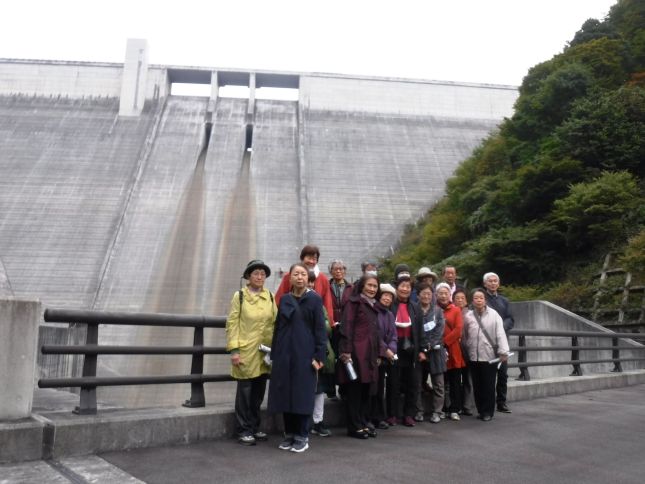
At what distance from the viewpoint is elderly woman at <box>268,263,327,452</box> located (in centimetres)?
439

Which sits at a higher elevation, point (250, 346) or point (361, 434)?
point (250, 346)

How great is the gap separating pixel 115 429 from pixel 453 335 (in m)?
3.50

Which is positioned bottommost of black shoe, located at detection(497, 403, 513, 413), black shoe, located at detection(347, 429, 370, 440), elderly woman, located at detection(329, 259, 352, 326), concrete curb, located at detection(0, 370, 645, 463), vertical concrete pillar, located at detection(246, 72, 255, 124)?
black shoe, located at detection(497, 403, 513, 413)

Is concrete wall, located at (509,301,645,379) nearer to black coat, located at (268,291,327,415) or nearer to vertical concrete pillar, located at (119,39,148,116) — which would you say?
black coat, located at (268,291,327,415)

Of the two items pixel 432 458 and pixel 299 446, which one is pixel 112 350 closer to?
pixel 299 446

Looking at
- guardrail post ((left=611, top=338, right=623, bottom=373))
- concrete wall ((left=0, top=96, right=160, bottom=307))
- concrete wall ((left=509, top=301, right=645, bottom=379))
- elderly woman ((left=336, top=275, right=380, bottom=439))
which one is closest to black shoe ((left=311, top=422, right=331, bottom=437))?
elderly woman ((left=336, top=275, right=380, bottom=439))

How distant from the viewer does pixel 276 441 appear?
4695mm

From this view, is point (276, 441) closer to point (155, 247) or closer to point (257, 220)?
point (155, 247)

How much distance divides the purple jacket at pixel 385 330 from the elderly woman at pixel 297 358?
0.76 meters

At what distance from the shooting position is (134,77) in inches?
1462

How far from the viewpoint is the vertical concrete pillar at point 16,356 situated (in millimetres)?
3666

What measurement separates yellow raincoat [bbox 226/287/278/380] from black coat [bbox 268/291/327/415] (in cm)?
13

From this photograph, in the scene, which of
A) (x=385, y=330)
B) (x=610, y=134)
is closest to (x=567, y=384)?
(x=385, y=330)

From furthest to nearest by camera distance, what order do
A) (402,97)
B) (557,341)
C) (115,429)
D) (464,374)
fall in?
(402,97), (557,341), (464,374), (115,429)
